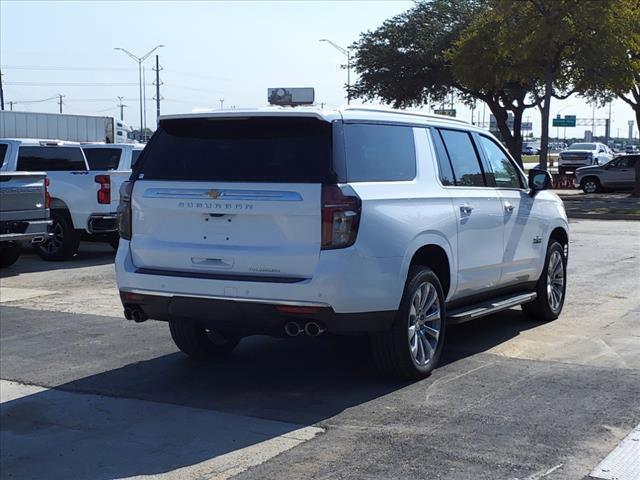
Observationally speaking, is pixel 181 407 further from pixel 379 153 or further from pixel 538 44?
pixel 538 44

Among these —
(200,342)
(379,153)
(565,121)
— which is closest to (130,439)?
(200,342)

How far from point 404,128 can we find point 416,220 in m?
0.85

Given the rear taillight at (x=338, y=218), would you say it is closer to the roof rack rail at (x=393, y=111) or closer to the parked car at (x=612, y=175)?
the roof rack rail at (x=393, y=111)

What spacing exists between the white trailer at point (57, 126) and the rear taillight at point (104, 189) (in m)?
19.8

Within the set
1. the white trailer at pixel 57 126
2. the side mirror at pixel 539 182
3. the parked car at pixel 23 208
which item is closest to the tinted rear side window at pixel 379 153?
the side mirror at pixel 539 182

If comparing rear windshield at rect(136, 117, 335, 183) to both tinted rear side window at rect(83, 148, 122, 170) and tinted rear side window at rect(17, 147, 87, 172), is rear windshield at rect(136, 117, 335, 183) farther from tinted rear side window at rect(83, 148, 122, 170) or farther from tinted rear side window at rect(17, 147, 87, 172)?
tinted rear side window at rect(83, 148, 122, 170)

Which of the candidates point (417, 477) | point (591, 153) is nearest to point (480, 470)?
point (417, 477)

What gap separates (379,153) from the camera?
6.28 metres

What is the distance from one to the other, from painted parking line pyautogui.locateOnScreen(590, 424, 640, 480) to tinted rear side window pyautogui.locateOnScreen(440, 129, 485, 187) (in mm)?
2769

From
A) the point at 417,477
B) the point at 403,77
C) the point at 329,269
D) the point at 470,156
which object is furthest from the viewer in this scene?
the point at 403,77

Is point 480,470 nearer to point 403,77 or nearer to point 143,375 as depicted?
point 143,375

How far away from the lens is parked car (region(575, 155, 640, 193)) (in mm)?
35469

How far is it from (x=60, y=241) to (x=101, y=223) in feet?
2.59

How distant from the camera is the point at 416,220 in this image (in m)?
6.25
